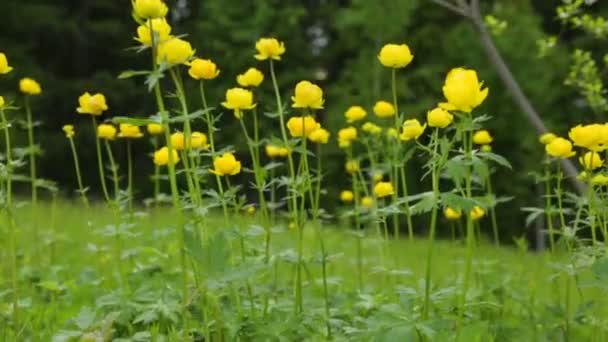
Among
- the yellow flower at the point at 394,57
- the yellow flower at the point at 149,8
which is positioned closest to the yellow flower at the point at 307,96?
the yellow flower at the point at 394,57

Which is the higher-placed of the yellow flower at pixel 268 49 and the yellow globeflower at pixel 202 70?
the yellow flower at pixel 268 49

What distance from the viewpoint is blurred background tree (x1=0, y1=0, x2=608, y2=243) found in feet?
43.0

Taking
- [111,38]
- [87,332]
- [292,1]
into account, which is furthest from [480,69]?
[87,332]

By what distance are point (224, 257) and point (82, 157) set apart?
13810 mm

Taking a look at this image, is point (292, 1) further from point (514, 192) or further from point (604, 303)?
point (604, 303)

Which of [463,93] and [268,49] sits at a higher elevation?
[268,49]

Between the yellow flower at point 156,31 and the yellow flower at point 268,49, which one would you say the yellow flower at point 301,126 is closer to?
the yellow flower at point 268,49

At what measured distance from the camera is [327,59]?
15969mm

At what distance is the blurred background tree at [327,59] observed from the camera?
13109mm

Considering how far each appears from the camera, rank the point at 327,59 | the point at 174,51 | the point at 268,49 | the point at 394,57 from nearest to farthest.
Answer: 1. the point at 174,51
2. the point at 394,57
3. the point at 268,49
4. the point at 327,59

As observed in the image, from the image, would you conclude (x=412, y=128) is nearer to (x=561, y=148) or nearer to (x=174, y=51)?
(x=561, y=148)

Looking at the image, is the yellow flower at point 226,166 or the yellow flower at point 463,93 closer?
the yellow flower at point 463,93

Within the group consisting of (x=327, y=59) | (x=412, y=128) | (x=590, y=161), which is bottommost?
(x=590, y=161)

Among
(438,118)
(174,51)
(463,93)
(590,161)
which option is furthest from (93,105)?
(590,161)
